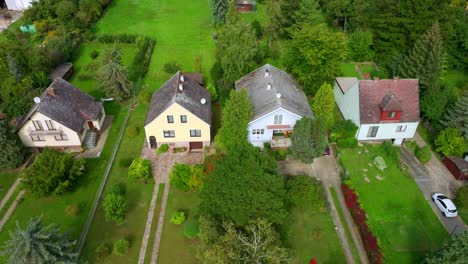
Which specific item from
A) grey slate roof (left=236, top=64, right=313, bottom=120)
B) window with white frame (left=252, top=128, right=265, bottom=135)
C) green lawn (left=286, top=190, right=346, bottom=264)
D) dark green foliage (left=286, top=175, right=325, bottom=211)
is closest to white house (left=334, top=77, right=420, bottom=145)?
grey slate roof (left=236, top=64, right=313, bottom=120)

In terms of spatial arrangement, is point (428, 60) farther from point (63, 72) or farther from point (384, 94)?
point (63, 72)

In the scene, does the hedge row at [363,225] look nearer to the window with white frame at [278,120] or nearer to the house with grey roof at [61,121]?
the window with white frame at [278,120]

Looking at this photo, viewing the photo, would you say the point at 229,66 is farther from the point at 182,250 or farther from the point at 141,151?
the point at 182,250

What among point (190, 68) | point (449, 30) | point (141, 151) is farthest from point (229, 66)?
point (449, 30)

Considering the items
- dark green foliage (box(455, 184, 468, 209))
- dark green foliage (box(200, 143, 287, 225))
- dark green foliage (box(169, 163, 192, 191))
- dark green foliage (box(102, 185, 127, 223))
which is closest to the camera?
dark green foliage (box(200, 143, 287, 225))

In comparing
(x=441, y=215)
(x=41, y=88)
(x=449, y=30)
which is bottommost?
(x=441, y=215)

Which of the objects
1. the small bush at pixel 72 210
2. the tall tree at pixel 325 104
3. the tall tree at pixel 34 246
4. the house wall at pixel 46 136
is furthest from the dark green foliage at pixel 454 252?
the house wall at pixel 46 136

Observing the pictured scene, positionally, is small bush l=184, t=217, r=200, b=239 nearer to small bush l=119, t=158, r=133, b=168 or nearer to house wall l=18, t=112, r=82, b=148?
small bush l=119, t=158, r=133, b=168

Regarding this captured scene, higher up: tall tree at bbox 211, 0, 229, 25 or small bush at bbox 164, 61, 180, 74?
tall tree at bbox 211, 0, 229, 25
